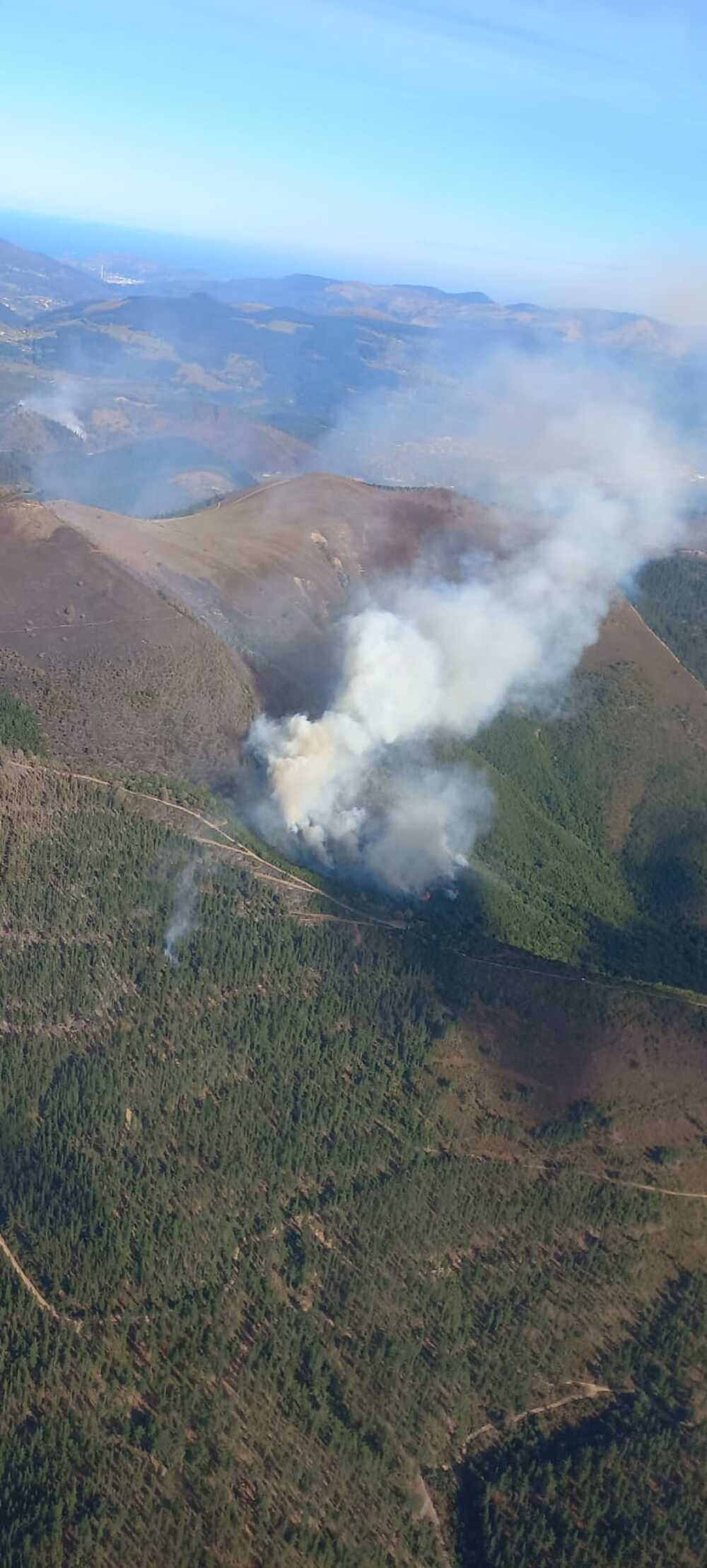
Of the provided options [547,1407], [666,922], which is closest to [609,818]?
[666,922]

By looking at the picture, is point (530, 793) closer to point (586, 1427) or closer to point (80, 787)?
point (80, 787)

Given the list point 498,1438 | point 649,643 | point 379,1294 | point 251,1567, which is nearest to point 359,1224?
point 379,1294

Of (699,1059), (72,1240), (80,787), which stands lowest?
(72,1240)

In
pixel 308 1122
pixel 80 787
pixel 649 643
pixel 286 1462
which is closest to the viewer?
pixel 286 1462

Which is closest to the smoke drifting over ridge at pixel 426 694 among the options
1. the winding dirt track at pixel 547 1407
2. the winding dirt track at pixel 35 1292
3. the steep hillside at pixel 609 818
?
the steep hillside at pixel 609 818

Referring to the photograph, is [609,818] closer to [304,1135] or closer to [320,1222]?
[304,1135]

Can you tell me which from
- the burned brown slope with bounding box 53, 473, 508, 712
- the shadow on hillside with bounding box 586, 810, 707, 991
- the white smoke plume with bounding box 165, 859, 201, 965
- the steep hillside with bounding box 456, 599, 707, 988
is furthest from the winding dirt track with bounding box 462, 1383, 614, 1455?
A: the burned brown slope with bounding box 53, 473, 508, 712
